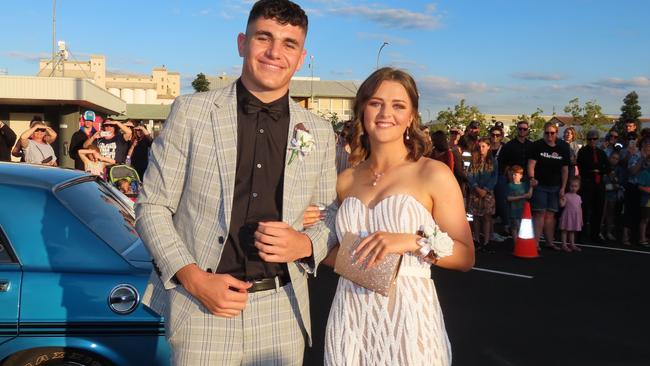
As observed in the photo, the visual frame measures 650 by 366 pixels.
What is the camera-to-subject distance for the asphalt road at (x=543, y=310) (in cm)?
545

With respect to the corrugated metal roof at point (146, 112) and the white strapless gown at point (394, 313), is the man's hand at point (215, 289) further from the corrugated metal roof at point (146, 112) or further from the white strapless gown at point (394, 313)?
the corrugated metal roof at point (146, 112)

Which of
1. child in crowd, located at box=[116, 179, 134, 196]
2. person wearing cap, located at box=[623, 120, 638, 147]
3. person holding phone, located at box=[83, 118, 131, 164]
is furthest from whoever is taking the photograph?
person wearing cap, located at box=[623, 120, 638, 147]

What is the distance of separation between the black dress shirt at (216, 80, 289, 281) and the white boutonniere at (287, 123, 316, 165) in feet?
0.11

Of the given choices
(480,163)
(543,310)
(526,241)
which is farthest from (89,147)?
(543,310)

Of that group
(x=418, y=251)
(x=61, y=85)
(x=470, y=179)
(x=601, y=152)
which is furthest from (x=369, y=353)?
(x=61, y=85)

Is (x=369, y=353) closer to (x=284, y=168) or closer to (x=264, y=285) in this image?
(x=264, y=285)

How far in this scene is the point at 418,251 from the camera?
2.39 metres

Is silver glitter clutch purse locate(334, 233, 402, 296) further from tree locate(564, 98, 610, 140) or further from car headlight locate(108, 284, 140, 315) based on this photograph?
tree locate(564, 98, 610, 140)

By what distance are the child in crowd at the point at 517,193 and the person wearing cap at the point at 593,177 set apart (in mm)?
1682

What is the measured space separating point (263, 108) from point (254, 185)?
0.29 meters

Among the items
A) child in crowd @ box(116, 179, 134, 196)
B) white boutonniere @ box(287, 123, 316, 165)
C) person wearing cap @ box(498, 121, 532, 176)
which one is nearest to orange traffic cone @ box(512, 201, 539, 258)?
person wearing cap @ box(498, 121, 532, 176)

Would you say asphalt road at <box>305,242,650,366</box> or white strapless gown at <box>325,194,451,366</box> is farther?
asphalt road at <box>305,242,650,366</box>

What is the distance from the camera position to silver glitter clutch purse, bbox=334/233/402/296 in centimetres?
236

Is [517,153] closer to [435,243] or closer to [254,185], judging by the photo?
[435,243]
